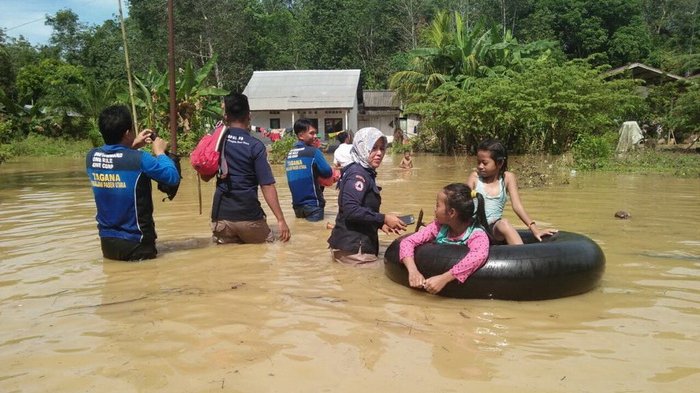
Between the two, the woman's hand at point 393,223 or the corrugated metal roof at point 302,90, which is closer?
the woman's hand at point 393,223

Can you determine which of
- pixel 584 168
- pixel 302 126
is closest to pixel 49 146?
pixel 584 168

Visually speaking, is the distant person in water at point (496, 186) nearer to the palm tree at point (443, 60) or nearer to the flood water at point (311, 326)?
the flood water at point (311, 326)

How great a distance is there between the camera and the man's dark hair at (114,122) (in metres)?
5.31

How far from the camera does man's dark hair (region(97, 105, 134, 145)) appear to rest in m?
5.31

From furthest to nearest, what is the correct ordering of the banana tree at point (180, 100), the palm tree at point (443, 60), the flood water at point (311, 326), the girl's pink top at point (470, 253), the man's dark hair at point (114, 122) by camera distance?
the palm tree at point (443, 60) < the banana tree at point (180, 100) < the man's dark hair at point (114, 122) < the girl's pink top at point (470, 253) < the flood water at point (311, 326)

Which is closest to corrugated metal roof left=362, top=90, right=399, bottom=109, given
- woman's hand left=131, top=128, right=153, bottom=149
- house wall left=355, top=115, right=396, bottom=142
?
house wall left=355, top=115, right=396, bottom=142

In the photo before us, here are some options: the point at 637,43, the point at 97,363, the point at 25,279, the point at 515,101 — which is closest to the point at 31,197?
the point at 25,279

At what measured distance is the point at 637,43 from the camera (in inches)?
1542

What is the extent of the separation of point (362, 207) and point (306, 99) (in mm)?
29089

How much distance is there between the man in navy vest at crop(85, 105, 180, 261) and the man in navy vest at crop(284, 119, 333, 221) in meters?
2.62

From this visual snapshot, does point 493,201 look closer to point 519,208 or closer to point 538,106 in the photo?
point 519,208

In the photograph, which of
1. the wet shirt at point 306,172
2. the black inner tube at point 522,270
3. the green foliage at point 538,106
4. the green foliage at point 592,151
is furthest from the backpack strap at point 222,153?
the green foliage at point 538,106

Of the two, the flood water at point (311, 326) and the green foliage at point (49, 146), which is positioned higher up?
the green foliage at point (49, 146)

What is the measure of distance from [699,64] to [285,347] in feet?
85.1
